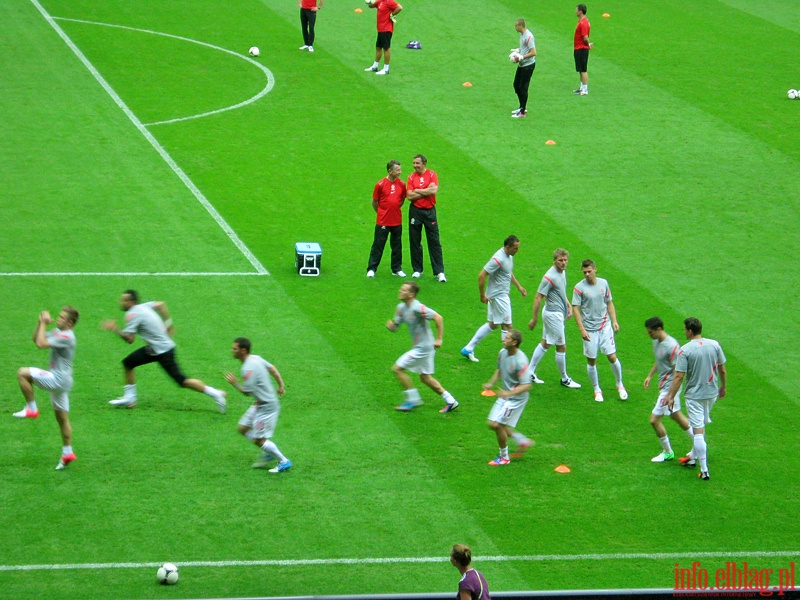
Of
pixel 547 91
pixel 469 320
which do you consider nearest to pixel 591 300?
pixel 469 320

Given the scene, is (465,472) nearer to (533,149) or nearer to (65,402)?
(65,402)

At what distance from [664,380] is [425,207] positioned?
6.59 meters

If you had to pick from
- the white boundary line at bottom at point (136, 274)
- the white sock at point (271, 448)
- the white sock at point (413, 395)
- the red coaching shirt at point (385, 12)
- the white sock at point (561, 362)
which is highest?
the red coaching shirt at point (385, 12)

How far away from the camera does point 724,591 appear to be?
31.2ft

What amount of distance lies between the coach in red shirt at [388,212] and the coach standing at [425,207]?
0.22 m

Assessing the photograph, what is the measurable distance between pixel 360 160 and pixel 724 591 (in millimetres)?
17090

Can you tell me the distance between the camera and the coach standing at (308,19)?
3125 centimetres

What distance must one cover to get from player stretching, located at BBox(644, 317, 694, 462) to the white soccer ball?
6.27 metres

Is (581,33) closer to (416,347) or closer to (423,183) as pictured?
(423,183)

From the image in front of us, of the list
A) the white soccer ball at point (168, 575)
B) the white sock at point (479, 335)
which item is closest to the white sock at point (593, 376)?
the white sock at point (479, 335)

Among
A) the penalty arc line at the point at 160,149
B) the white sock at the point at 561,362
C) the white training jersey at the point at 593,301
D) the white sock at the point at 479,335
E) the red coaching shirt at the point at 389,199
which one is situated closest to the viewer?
the white training jersey at the point at 593,301

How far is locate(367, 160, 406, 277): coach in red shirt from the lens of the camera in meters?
19.4

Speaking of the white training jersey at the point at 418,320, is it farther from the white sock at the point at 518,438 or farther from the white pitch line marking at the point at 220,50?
the white pitch line marking at the point at 220,50

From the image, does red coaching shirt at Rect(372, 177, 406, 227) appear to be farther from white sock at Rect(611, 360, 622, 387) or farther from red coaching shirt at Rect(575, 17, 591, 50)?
red coaching shirt at Rect(575, 17, 591, 50)
